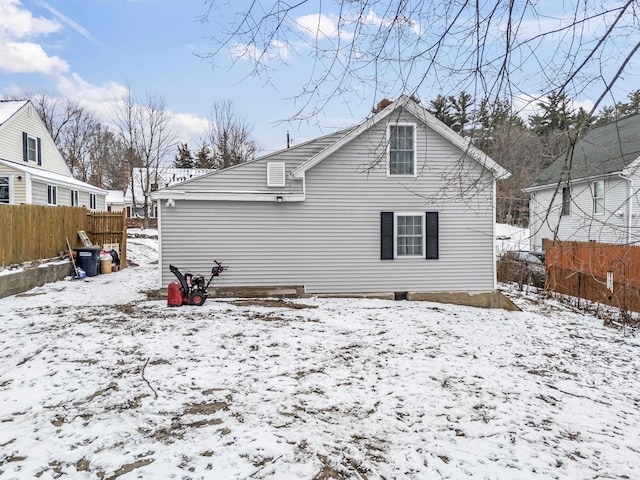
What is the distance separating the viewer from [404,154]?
10109 millimetres

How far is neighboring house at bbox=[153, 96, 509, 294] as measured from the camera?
Answer: 378 inches

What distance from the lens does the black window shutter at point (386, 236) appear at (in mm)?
10000

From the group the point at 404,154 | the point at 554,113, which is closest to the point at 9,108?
the point at 404,154

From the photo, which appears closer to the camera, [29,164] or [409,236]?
[409,236]

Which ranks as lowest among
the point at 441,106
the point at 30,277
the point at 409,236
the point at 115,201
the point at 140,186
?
the point at 30,277

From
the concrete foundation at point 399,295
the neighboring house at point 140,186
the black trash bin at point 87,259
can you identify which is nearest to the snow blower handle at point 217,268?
the concrete foundation at point 399,295

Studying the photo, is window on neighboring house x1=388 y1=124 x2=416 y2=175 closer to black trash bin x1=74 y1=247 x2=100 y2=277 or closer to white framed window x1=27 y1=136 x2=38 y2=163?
black trash bin x1=74 y1=247 x2=100 y2=277

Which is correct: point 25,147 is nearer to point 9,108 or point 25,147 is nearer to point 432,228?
point 9,108

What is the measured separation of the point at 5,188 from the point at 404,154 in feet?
48.8

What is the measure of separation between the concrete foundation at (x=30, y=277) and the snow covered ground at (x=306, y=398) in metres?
2.06

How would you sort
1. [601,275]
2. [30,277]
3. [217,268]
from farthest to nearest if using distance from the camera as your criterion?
[601,275] < [30,277] < [217,268]

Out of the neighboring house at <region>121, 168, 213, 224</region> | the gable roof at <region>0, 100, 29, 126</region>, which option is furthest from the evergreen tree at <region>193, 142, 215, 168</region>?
the gable roof at <region>0, 100, 29, 126</region>

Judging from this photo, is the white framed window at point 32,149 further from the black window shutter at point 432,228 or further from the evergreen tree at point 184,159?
the evergreen tree at point 184,159

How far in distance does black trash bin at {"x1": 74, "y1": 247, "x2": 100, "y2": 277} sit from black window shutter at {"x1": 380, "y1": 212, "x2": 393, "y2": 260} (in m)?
9.11
